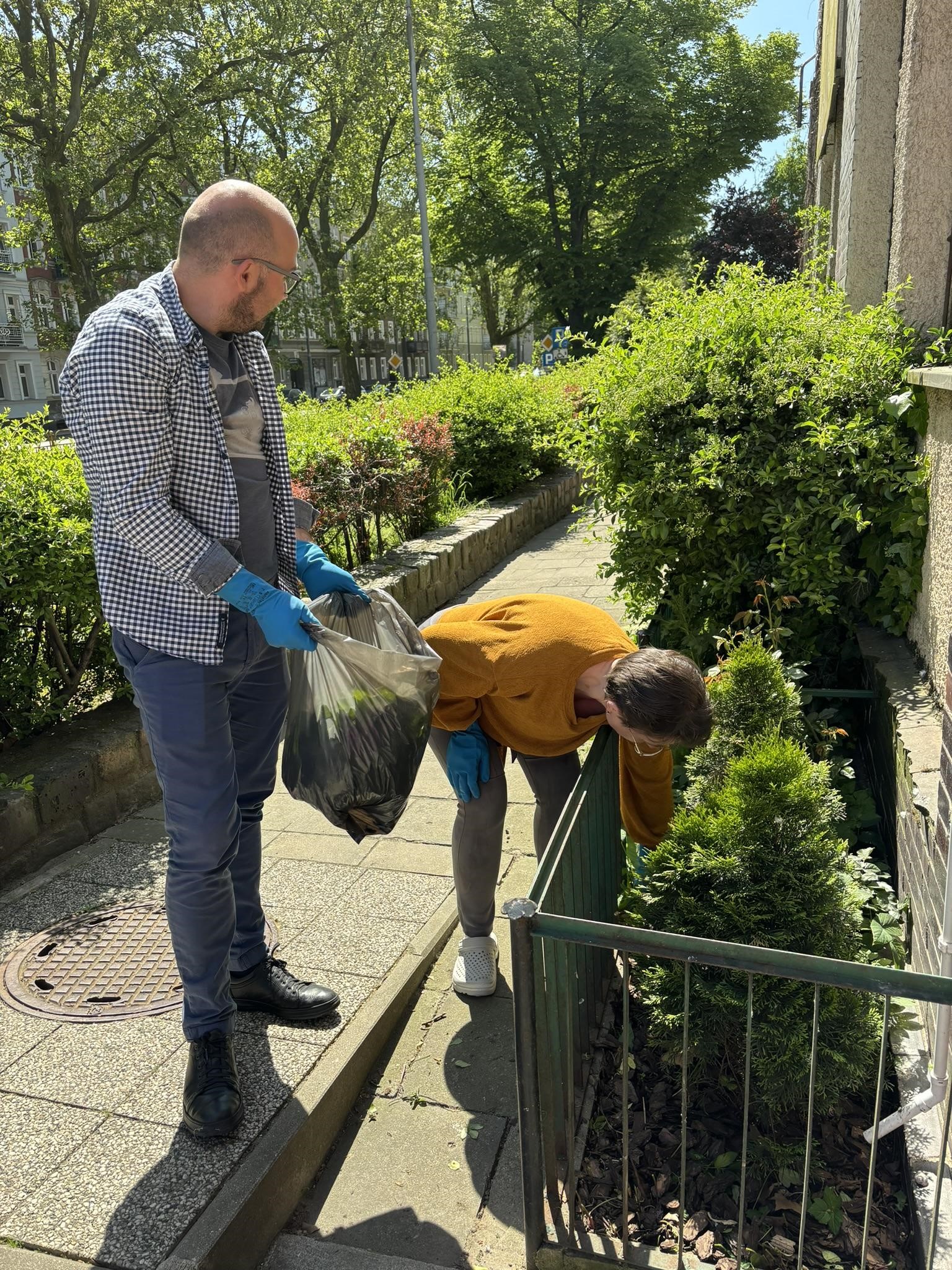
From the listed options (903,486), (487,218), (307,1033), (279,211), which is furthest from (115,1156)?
(487,218)

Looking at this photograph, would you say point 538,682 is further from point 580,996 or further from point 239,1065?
point 239,1065

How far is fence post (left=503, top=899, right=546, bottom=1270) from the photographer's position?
72.7 inches

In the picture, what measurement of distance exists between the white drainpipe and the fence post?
26.0 inches

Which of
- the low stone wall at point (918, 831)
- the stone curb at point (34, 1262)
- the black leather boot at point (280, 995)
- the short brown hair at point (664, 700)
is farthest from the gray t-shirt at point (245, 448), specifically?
the low stone wall at point (918, 831)

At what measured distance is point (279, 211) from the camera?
226cm

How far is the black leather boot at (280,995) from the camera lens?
275 cm

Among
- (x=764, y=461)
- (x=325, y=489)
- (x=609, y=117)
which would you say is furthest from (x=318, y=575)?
(x=609, y=117)

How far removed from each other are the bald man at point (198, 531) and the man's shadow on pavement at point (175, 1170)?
5cm

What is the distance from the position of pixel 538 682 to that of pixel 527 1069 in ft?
3.39

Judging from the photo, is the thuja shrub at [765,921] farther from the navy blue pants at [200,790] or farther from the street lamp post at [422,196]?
the street lamp post at [422,196]

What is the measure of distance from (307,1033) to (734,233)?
3516cm

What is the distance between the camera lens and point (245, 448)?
8.18 feet

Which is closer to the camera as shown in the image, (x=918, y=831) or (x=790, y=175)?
(x=918, y=831)

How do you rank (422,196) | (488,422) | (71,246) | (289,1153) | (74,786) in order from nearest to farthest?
(289,1153), (74,786), (488,422), (71,246), (422,196)
